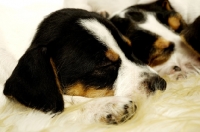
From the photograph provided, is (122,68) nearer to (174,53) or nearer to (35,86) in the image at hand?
(35,86)

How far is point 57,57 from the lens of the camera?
4.52ft

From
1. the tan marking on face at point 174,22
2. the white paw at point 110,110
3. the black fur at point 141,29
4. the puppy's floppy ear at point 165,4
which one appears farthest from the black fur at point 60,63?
the puppy's floppy ear at point 165,4

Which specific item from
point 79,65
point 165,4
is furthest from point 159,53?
point 79,65

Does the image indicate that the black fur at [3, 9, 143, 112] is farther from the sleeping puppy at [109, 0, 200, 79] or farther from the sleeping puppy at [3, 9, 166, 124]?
the sleeping puppy at [109, 0, 200, 79]

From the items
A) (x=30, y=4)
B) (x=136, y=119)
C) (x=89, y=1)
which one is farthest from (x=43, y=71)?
(x=89, y=1)

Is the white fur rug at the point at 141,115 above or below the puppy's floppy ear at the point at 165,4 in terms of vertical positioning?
below

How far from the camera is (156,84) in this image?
1.31 meters

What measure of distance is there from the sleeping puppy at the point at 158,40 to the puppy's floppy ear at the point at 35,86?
1.95 feet

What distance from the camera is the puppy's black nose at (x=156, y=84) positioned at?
1.30 metres

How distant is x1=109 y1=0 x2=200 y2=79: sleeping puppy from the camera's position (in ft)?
5.63

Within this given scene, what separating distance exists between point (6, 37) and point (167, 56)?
819 mm

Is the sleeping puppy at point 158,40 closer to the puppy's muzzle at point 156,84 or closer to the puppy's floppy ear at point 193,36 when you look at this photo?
the puppy's floppy ear at point 193,36

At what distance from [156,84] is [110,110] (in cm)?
25

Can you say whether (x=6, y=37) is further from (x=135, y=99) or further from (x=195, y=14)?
(x=195, y=14)
